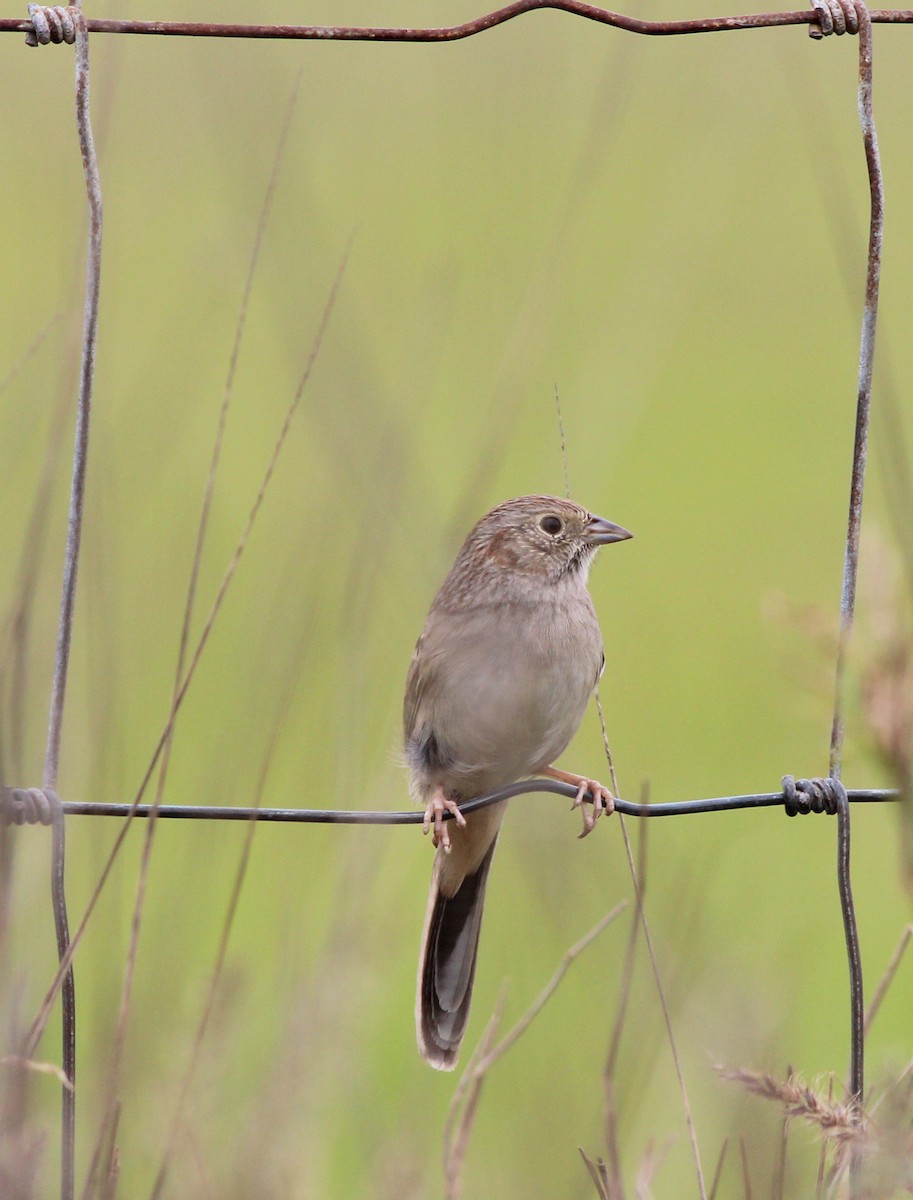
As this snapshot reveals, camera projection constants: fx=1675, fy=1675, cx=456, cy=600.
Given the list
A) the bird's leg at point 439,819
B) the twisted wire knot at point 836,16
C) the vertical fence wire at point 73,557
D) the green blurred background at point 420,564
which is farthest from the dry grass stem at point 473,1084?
the twisted wire knot at point 836,16

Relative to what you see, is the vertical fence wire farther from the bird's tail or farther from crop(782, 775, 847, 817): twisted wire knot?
the bird's tail

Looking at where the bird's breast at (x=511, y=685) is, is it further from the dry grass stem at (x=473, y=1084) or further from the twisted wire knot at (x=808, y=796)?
the dry grass stem at (x=473, y=1084)

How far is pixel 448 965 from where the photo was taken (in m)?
3.87

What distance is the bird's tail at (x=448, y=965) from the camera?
371 centimetres

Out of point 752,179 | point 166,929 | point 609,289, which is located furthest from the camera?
point 752,179

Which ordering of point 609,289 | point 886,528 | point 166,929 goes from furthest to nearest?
1. point 609,289
2. point 886,528
3. point 166,929

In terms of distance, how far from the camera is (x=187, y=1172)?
2.02 meters

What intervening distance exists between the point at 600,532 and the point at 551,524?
121mm

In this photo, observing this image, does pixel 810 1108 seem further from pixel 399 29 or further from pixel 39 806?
pixel 399 29

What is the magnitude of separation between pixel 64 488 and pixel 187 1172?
3.08 metres

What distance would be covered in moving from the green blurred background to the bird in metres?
0.17

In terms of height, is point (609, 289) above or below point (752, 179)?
below

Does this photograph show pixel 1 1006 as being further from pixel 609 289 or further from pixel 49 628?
pixel 609 289

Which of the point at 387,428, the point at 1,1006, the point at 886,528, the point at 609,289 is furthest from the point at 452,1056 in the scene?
the point at 609,289
